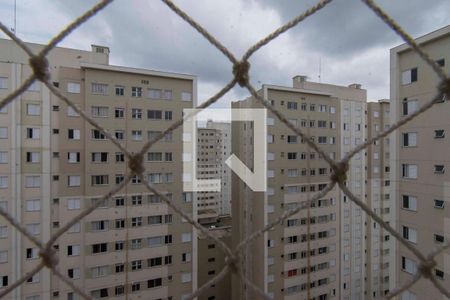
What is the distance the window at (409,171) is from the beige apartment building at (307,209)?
266 cm

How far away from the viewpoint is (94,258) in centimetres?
467

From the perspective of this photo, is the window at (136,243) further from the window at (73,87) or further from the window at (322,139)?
the window at (322,139)

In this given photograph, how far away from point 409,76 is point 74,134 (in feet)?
17.4

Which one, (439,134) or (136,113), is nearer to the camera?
(439,134)

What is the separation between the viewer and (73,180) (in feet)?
14.9

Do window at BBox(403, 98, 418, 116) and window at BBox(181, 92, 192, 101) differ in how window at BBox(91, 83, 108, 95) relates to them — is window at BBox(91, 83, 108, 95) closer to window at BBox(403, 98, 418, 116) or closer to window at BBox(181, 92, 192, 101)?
window at BBox(181, 92, 192, 101)

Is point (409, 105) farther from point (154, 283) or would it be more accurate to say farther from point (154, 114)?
point (154, 283)

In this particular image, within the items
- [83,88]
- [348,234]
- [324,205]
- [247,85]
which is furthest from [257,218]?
[247,85]

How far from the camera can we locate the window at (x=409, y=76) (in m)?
3.31

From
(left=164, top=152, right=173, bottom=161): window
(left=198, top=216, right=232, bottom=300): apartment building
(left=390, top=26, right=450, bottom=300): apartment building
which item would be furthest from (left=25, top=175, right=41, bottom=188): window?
(left=390, top=26, right=450, bottom=300): apartment building

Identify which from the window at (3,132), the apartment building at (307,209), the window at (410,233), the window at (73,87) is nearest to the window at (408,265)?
the window at (410,233)

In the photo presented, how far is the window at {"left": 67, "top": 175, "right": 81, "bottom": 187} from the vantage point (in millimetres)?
4520

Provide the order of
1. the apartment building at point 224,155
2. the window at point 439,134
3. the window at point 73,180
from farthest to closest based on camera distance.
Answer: the apartment building at point 224,155, the window at point 73,180, the window at point 439,134

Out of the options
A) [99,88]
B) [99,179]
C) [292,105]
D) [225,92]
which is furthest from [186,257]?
[225,92]
